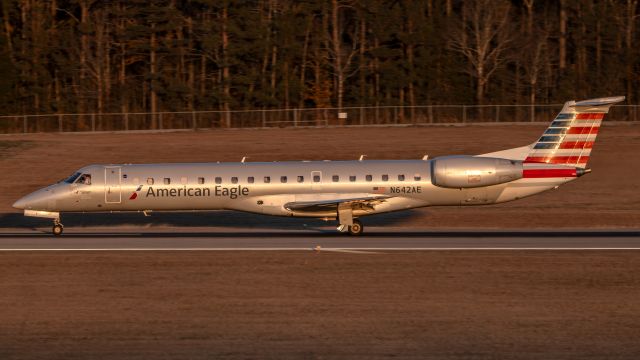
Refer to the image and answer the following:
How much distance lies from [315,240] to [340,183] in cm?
234

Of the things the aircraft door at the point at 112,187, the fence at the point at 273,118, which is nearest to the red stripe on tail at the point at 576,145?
the aircraft door at the point at 112,187

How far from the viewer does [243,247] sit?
2916 cm

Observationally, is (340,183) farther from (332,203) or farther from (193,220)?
(193,220)

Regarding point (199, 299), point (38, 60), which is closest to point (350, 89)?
point (38, 60)

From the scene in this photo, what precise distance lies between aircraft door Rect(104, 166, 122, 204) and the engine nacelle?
33.7 feet

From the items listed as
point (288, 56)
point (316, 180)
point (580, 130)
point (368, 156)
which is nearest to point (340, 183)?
point (316, 180)

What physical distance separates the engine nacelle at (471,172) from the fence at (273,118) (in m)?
29.6

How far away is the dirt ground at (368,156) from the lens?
37.6 meters

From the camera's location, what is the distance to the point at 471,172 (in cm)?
3200

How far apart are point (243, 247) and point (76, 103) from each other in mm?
45657

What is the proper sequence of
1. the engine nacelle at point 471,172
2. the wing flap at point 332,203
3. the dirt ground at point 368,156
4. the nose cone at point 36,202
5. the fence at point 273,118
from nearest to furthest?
the wing flap at point 332,203, the engine nacelle at point 471,172, the nose cone at point 36,202, the dirt ground at point 368,156, the fence at point 273,118

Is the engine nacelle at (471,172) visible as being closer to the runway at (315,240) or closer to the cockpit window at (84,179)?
the runway at (315,240)

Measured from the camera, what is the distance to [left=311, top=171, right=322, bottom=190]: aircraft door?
32312 mm

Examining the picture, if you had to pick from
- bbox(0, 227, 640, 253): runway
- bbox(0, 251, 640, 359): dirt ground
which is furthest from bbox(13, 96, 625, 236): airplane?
bbox(0, 251, 640, 359): dirt ground
